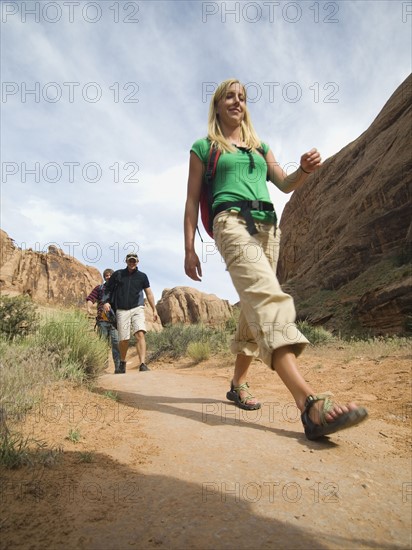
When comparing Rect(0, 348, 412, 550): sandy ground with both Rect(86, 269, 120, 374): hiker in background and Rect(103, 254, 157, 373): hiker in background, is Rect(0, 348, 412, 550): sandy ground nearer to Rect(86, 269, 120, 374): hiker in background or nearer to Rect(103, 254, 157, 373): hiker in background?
Rect(103, 254, 157, 373): hiker in background

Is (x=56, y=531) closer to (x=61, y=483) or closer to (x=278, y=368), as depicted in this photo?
(x=61, y=483)

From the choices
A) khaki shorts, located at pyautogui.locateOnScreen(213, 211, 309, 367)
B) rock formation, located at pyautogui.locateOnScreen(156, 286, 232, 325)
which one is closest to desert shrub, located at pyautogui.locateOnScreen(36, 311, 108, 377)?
khaki shorts, located at pyautogui.locateOnScreen(213, 211, 309, 367)

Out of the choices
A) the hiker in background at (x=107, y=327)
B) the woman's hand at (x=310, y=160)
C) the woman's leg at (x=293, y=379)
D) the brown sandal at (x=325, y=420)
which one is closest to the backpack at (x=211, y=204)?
the woman's hand at (x=310, y=160)

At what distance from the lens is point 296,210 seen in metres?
28.7

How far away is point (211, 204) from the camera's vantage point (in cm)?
310

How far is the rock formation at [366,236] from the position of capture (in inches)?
472

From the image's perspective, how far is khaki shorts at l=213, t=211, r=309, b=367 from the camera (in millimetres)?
2455

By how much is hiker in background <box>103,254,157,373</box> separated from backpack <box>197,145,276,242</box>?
11.6 feet

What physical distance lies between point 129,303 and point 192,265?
147 inches

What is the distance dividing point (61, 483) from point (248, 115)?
2994 millimetres

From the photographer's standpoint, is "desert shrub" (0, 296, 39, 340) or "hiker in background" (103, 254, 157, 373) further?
"desert shrub" (0, 296, 39, 340)

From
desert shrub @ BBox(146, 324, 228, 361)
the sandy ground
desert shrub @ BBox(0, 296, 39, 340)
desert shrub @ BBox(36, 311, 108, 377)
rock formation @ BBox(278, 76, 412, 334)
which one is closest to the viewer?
the sandy ground

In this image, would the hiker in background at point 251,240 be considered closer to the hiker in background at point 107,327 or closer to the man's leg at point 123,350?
the man's leg at point 123,350

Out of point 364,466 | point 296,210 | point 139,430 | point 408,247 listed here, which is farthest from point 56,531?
point 296,210
